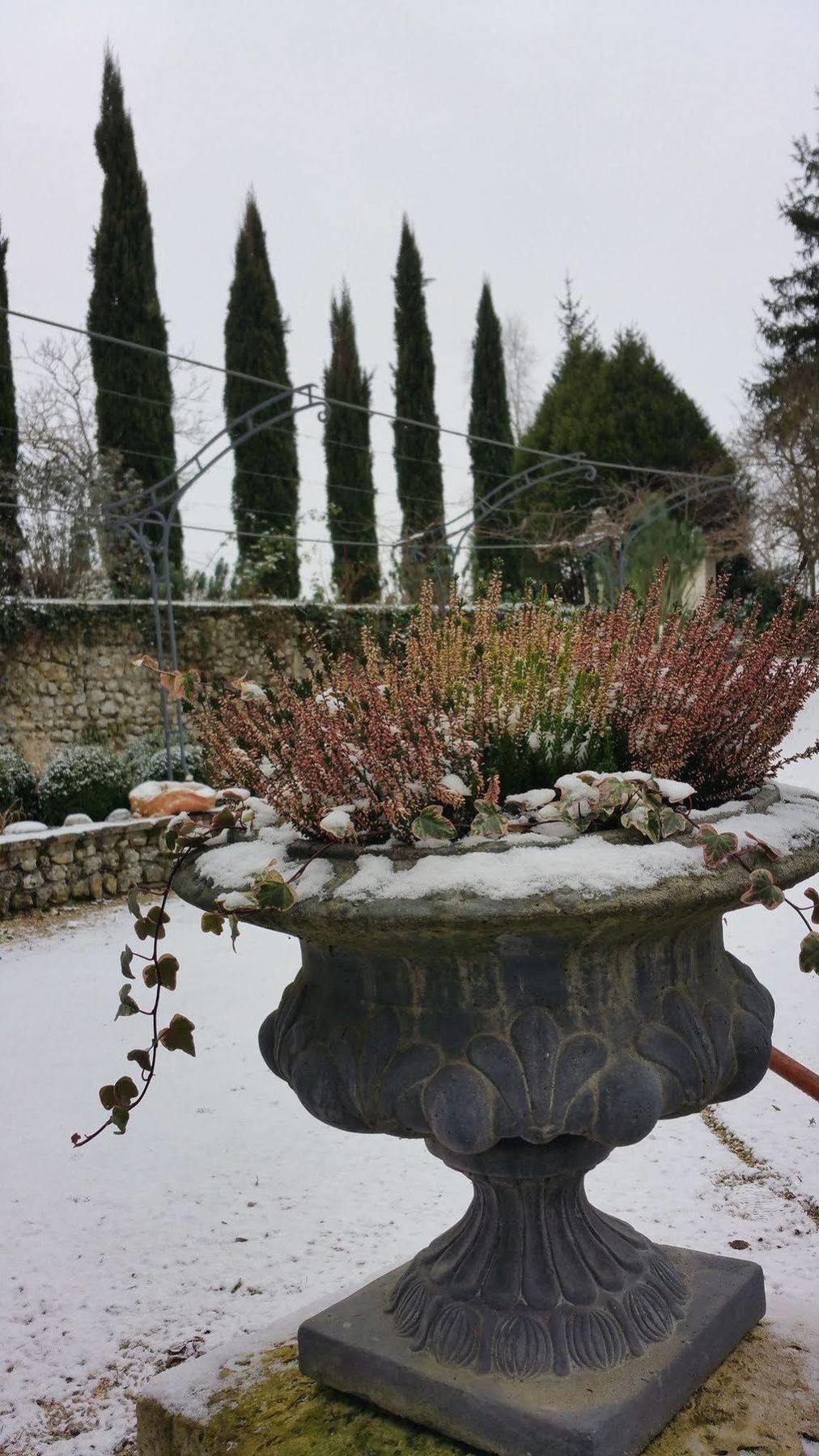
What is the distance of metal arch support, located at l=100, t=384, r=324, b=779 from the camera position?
7.19 m

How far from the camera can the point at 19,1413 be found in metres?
1.98

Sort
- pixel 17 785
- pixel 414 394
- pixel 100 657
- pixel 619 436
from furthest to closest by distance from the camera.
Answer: pixel 414 394
pixel 619 436
pixel 100 657
pixel 17 785

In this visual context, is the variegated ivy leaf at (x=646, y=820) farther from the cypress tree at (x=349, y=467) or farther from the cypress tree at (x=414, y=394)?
the cypress tree at (x=414, y=394)

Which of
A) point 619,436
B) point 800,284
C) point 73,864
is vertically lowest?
point 73,864

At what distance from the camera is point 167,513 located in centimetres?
1182

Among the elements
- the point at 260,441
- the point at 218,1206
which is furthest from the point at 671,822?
the point at 260,441

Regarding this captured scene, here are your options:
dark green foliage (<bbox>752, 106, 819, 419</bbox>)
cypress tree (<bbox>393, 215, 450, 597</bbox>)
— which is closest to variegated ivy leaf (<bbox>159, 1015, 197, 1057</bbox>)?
cypress tree (<bbox>393, 215, 450, 597</bbox>)

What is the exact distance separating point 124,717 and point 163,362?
5384mm

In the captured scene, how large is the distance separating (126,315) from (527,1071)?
14113 mm

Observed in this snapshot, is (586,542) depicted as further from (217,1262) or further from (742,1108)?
(217,1262)

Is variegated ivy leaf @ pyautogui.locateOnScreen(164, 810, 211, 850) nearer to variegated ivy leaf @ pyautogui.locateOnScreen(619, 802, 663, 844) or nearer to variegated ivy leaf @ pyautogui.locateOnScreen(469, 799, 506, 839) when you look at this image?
variegated ivy leaf @ pyautogui.locateOnScreen(469, 799, 506, 839)

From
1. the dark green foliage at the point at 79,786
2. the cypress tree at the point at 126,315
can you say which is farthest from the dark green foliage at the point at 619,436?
the dark green foliage at the point at 79,786

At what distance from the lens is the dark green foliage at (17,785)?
304 inches

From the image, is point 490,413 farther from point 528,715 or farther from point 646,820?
point 646,820
